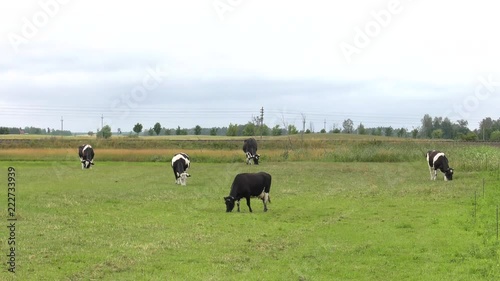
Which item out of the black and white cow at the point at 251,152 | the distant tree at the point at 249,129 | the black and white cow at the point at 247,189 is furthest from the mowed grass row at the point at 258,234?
the distant tree at the point at 249,129

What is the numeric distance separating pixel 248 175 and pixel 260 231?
16.6 ft

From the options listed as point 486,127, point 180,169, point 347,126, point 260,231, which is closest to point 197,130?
point 347,126

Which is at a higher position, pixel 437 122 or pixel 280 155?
pixel 437 122

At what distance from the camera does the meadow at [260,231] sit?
12.1m

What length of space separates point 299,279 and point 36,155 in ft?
173

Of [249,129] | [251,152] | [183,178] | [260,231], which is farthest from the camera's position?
[249,129]

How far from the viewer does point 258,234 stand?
16.3 metres

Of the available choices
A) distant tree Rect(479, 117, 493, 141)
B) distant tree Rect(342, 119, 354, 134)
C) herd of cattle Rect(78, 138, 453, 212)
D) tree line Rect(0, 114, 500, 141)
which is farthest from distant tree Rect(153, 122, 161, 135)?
herd of cattle Rect(78, 138, 453, 212)

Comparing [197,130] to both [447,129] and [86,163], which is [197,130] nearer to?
[447,129]

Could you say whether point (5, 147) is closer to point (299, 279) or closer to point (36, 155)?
point (36, 155)

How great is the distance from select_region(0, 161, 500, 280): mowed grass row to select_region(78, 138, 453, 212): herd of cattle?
2.23 feet

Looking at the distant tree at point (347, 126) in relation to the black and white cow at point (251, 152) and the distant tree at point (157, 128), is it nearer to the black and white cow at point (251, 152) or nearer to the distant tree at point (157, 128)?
the distant tree at point (157, 128)

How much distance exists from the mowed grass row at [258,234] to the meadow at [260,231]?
3 centimetres

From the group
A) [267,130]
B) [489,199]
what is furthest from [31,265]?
[267,130]
